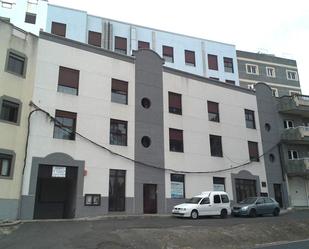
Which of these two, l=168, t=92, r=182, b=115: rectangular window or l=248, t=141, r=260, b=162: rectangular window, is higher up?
l=168, t=92, r=182, b=115: rectangular window

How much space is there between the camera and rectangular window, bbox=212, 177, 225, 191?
92.5ft

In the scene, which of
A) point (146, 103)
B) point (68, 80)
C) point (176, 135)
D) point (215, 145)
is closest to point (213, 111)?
point (215, 145)

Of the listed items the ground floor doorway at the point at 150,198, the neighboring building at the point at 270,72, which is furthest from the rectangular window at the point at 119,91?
the neighboring building at the point at 270,72

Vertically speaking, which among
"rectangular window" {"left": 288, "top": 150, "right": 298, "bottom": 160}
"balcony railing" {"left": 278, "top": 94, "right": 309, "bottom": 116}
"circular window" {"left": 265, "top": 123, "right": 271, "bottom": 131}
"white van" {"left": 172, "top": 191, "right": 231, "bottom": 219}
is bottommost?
"white van" {"left": 172, "top": 191, "right": 231, "bottom": 219}

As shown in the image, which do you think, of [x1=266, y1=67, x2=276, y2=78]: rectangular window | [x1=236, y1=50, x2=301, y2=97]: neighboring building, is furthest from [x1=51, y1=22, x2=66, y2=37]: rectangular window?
[x1=266, y1=67, x2=276, y2=78]: rectangular window

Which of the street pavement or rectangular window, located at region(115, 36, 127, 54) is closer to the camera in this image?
the street pavement

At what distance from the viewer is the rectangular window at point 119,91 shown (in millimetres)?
25369

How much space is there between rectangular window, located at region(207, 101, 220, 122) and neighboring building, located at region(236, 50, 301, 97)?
13.0 m

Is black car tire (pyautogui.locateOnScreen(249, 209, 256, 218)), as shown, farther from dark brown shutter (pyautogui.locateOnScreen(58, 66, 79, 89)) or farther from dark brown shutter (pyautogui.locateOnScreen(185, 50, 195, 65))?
dark brown shutter (pyautogui.locateOnScreen(185, 50, 195, 65))

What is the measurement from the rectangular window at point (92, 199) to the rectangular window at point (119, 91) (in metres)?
7.25

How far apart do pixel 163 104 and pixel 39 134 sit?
1034cm

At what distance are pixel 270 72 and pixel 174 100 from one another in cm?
2307

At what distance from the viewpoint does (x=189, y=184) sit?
26.6 metres

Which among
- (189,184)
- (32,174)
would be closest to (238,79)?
(189,184)
